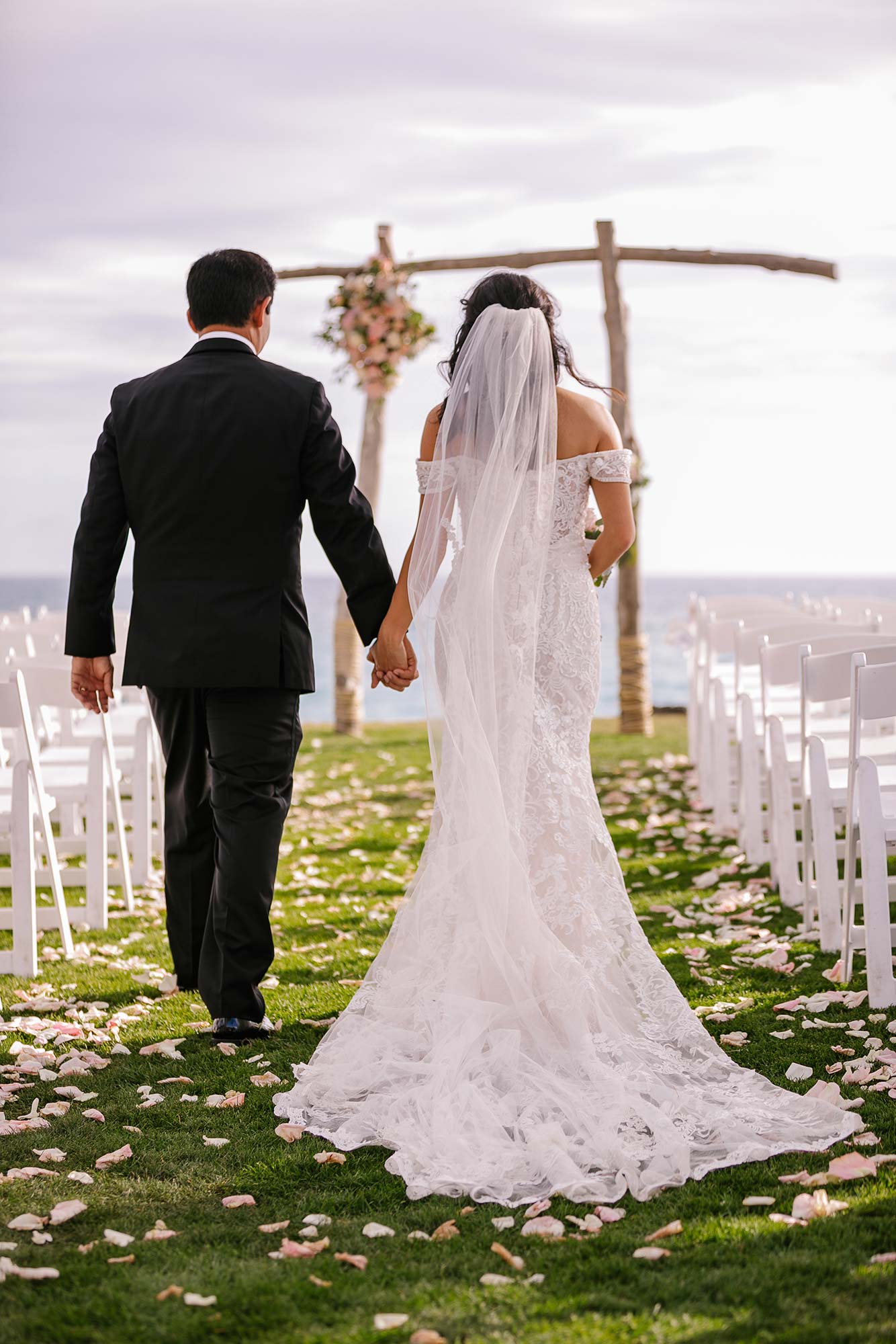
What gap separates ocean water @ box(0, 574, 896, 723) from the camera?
1315 inches

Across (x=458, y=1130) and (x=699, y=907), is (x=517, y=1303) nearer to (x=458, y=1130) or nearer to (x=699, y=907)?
(x=458, y=1130)

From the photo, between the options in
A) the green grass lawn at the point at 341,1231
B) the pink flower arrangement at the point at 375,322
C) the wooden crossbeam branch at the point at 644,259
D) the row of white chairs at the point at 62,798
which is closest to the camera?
the green grass lawn at the point at 341,1231

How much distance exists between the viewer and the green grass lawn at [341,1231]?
196cm

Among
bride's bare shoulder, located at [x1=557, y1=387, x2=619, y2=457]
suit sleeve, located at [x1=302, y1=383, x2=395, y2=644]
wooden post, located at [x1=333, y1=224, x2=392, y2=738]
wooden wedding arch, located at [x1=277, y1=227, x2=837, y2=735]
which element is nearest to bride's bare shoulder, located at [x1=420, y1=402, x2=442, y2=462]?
suit sleeve, located at [x1=302, y1=383, x2=395, y2=644]

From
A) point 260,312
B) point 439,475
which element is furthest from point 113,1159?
point 260,312

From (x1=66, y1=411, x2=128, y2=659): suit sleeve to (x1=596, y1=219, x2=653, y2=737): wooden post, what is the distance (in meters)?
7.42

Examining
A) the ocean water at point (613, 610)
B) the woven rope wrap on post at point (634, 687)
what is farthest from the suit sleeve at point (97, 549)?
the woven rope wrap on post at point (634, 687)

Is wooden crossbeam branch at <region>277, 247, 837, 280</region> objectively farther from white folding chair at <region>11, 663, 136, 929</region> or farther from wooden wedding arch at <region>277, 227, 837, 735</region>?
white folding chair at <region>11, 663, 136, 929</region>

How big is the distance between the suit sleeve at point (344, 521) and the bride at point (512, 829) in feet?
0.29

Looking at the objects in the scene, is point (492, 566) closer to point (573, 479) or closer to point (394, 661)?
point (573, 479)

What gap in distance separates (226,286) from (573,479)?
1.06 m

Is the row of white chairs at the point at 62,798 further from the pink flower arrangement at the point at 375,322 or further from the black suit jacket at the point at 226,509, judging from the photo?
the pink flower arrangement at the point at 375,322

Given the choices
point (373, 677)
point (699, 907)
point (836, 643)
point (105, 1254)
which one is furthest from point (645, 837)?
point (105, 1254)

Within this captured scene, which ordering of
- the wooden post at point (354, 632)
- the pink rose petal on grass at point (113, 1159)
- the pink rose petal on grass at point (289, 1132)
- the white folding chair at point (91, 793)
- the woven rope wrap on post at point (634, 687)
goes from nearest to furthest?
the pink rose petal on grass at point (113, 1159), the pink rose petal on grass at point (289, 1132), the white folding chair at point (91, 793), the woven rope wrap on post at point (634, 687), the wooden post at point (354, 632)
